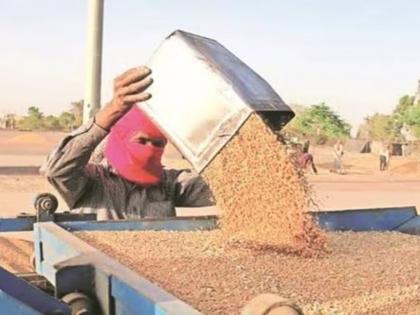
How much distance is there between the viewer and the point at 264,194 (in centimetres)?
260

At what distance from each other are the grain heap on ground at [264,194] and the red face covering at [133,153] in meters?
0.68

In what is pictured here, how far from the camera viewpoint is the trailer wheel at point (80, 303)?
1.75 meters

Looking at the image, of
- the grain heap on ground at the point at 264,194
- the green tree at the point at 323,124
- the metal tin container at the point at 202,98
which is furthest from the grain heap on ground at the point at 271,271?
the green tree at the point at 323,124

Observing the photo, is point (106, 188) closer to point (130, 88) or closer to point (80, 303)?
point (130, 88)

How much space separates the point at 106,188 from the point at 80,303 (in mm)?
1830

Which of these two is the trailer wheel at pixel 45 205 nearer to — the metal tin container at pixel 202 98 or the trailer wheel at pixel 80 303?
the metal tin container at pixel 202 98

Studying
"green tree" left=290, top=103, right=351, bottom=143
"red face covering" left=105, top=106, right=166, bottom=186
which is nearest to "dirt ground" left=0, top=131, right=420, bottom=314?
"red face covering" left=105, top=106, right=166, bottom=186

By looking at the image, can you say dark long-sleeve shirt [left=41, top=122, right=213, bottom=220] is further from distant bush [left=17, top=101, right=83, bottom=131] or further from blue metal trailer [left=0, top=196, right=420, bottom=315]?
distant bush [left=17, top=101, right=83, bottom=131]

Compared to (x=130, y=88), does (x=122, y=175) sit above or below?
below

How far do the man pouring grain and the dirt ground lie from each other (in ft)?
0.52

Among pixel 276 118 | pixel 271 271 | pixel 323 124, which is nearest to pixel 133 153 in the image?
pixel 276 118

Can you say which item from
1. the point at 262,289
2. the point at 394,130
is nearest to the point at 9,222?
the point at 262,289

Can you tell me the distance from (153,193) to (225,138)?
1287 millimetres

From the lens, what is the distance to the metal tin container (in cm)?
241
